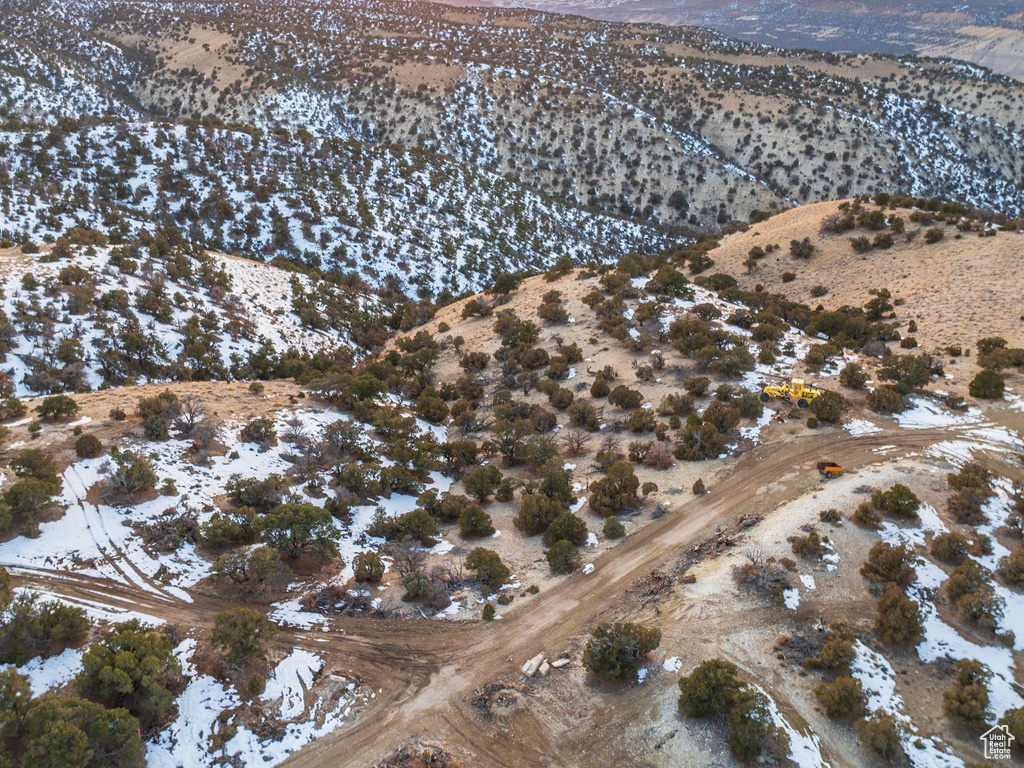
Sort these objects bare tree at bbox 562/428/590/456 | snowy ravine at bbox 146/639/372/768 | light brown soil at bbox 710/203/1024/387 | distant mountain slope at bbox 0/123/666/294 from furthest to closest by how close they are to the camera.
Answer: distant mountain slope at bbox 0/123/666/294 < light brown soil at bbox 710/203/1024/387 < bare tree at bbox 562/428/590/456 < snowy ravine at bbox 146/639/372/768

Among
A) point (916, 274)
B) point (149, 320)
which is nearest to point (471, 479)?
point (149, 320)

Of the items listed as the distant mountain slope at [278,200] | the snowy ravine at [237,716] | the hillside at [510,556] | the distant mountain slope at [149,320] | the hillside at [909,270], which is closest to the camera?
the snowy ravine at [237,716]

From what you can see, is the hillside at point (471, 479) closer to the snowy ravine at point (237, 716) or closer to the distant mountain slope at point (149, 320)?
the snowy ravine at point (237, 716)

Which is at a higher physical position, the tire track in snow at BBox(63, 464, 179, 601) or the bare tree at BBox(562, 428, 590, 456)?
the tire track in snow at BBox(63, 464, 179, 601)

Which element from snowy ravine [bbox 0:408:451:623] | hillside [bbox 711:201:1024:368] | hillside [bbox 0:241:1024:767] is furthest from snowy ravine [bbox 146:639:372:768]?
hillside [bbox 711:201:1024:368]

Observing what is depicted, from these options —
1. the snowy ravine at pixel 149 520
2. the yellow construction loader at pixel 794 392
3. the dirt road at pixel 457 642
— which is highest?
the snowy ravine at pixel 149 520

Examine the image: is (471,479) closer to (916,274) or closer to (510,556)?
(510,556)

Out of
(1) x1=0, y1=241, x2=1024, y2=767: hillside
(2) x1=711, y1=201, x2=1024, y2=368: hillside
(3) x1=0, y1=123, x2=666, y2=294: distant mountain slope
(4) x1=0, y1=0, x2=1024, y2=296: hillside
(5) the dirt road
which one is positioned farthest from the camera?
(4) x1=0, y1=0, x2=1024, y2=296: hillside

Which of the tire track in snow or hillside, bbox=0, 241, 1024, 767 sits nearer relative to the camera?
hillside, bbox=0, 241, 1024, 767

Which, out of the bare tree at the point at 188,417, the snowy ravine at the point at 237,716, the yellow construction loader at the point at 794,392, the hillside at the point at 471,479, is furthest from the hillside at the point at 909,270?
the bare tree at the point at 188,417

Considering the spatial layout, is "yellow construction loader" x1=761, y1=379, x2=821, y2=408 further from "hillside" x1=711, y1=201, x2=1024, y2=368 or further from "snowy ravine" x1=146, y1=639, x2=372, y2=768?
"snowy ravine" x1=146, y1=639, x2=372, y2=768
